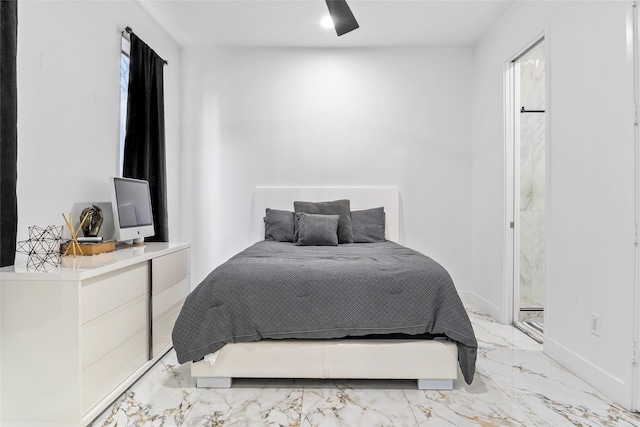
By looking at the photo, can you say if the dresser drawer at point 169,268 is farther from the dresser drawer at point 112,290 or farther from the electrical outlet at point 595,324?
the electrical outlet at point 595,324

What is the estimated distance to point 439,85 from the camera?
175 inches

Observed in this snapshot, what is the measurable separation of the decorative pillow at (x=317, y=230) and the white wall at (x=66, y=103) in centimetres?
160

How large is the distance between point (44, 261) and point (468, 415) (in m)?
2.19

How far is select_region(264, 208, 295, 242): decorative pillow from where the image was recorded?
395cm

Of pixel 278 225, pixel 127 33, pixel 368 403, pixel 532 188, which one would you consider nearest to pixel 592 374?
pixel 368 403

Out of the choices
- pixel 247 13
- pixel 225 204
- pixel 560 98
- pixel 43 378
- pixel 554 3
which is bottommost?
pixel 43 378

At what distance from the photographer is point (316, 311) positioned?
2.16 meters

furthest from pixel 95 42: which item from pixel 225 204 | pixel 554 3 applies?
pixel 554 3

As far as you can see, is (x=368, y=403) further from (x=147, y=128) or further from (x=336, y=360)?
(x=147, y=128)

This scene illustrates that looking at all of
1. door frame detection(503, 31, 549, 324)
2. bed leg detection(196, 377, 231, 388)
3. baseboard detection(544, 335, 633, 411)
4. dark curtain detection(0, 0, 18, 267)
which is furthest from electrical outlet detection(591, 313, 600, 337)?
dark curtain detection(0, 0, 18, 267)

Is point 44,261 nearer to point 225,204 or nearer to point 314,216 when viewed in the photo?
point 314,216

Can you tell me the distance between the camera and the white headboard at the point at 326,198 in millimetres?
4375

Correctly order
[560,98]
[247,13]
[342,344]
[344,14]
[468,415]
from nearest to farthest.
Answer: [468,415]
[342,344]
[344,14]
[560,98]
[247,13]

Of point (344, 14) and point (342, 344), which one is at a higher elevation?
point (344, 14)
